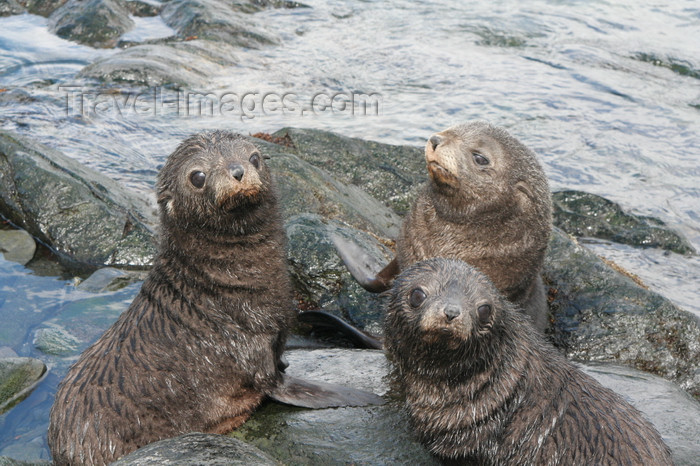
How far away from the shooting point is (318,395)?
638 centimetres

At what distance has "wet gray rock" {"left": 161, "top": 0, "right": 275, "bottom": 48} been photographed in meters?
21.0

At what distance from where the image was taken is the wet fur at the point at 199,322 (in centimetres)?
575

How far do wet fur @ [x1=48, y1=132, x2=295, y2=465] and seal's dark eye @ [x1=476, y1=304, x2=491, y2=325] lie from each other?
6.04 ft

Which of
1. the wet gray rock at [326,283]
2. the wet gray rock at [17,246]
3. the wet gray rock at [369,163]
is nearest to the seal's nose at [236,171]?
the wet gray rock at [326,283]

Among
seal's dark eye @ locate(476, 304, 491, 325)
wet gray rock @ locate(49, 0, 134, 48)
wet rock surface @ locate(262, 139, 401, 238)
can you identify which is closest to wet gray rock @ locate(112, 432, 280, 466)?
seal's dark eye @ locate(476, 304, 491, 325)

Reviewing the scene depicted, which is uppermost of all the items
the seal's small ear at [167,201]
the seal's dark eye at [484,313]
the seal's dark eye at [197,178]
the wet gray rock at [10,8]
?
the seal's dark eye at [197,178]

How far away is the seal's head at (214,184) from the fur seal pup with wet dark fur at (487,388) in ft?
4.94

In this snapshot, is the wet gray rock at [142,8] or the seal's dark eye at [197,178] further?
the wet gray rock at [142,8]

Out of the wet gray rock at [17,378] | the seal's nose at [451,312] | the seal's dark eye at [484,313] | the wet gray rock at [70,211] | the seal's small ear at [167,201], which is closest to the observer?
the seal's nose at [451,312]

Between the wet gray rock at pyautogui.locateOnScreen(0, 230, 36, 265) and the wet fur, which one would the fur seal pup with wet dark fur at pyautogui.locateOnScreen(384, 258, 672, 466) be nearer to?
the wet fur

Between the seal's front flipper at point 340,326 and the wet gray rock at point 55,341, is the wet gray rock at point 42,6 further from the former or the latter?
the seal's front flipper at point 340,326

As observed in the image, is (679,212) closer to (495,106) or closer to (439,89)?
(495,106)

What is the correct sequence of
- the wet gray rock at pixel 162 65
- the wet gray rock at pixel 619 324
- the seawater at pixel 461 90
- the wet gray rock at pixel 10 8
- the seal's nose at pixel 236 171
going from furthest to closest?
1. the wet gray rock at pixel 10 8
2. the wet gray rock at pixel 162 65
3. the seawater at pixel 461 90
4. the wet gray rock at pixel 619 324
5. the seal's nose at pixel 236 171

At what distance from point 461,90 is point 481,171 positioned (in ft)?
36.3
